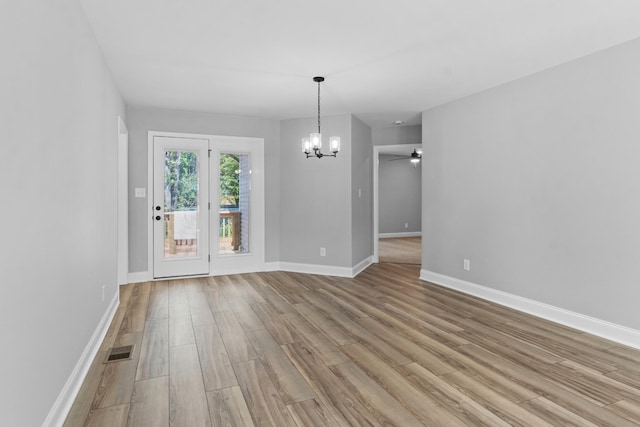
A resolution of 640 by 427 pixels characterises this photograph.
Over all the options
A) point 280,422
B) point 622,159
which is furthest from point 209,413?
point 622,159

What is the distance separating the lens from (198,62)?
3438 millimetres

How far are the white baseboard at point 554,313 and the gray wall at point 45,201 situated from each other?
157 inches

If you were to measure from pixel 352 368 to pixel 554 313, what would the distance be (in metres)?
2.30

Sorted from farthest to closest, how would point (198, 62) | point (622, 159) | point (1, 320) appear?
point (198, 62) → point (622, 159) → point (1, 320)

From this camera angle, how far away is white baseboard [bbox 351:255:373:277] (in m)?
5.55

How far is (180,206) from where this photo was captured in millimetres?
5355

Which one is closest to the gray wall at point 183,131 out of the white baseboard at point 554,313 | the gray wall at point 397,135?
the gray wall at point 397,135

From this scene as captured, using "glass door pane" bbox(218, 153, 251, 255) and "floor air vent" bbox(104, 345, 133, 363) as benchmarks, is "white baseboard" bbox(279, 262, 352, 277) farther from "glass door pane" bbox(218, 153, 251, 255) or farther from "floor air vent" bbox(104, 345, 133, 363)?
"floor air vent" bbox(104, 345, 133, 363)

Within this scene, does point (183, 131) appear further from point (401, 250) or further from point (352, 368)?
point (401, 250)

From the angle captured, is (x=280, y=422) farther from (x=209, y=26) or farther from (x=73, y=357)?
(x=209, y=26)

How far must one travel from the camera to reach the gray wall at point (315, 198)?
5.46 m

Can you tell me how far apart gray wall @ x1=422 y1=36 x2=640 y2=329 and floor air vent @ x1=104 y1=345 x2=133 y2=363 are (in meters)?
3.76

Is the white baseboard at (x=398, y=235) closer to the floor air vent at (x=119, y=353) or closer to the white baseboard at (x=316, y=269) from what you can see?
the white baseboard at (x=316, y=269)

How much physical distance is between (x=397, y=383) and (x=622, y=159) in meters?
2.66
